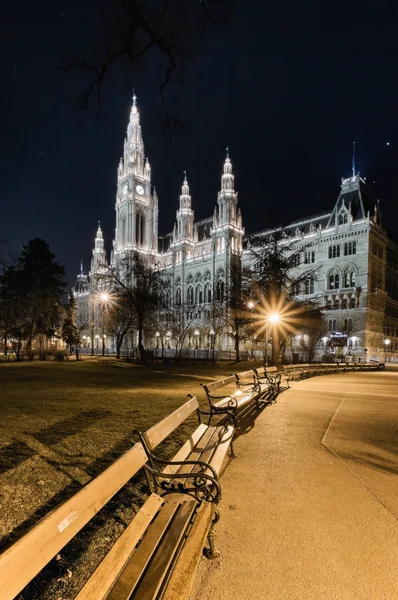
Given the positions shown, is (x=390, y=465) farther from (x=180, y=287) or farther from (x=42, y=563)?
(x=180, y=287)

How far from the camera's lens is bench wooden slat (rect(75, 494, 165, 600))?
6.27 feet

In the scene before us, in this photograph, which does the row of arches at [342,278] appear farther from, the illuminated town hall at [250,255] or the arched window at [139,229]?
the arched window at [139,229]

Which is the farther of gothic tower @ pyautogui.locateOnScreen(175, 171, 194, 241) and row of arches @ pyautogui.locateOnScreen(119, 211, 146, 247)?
row of arches @ pyautogui.locateOnScreen(119, 211, 146, 247)

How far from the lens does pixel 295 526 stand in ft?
11.4

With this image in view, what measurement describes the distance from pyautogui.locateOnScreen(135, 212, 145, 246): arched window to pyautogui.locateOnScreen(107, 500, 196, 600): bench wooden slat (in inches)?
3581

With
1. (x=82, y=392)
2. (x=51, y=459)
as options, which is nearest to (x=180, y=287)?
(x=82, y=392)

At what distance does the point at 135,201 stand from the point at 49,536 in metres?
94.5

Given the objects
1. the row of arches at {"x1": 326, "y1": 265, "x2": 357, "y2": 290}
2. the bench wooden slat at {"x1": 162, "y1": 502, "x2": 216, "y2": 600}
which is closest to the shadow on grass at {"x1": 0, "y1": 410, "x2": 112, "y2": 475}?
the bench wooden slat at {"x1": 162, "y1": 502, "x2": 216, "y2": 600}

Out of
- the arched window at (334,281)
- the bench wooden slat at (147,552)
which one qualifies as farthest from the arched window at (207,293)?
the bench wooden slat at (147,552)

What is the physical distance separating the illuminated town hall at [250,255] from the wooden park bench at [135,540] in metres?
26.1

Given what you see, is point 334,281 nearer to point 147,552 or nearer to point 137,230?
point 137,230

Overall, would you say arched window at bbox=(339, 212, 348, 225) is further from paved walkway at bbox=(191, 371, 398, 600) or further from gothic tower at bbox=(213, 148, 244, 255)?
paved walkway at bbox=(191, 371, 398, 600)

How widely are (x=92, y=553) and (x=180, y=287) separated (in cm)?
7968

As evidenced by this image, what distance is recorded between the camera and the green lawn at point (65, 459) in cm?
293
